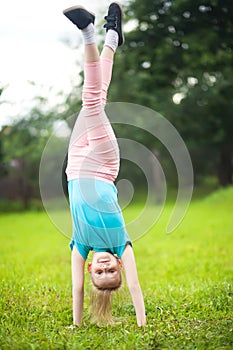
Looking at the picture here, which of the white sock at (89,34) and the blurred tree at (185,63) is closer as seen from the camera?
the white sock at (89,34)

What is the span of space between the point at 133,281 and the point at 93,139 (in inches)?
41.3

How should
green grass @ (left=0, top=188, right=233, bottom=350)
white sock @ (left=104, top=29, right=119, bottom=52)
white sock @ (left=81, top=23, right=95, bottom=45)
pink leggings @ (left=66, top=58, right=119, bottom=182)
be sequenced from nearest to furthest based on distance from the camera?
green grass @ (left=0, top=188, right=233, bottom=350) < white sock @ (left=81, top=23, right=95, bottom=45) < pink leggings @ (left=66, top=58, right=119, bottom=182) < white sock @ (left=104, top=29, right=119, bottom=52)

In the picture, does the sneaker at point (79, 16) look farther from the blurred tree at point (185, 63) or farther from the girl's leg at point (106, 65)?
the blurred tree at point (185, 63)

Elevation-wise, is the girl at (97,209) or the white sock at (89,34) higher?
the white sock at (89,34)

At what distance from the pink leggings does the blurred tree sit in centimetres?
661

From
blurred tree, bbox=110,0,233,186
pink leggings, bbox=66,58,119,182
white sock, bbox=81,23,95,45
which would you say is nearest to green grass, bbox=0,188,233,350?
pink leggings, bbox=66,58,119,182

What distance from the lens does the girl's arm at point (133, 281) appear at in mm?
3732

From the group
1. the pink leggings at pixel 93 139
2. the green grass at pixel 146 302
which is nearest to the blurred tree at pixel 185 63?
the green grass at pixel 146 302

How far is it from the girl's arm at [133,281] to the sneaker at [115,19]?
5.71ft

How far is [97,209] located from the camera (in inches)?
149

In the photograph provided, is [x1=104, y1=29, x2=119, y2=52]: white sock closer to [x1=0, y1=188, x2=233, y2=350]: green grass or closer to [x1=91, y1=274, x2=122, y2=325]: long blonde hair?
[x1=91, y1=274, x2=122, y2=325]: long blonde hair

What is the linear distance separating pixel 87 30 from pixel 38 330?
212cm

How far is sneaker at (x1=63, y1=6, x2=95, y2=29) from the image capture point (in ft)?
11.3

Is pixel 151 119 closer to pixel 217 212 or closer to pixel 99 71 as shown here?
pixel 217 212
